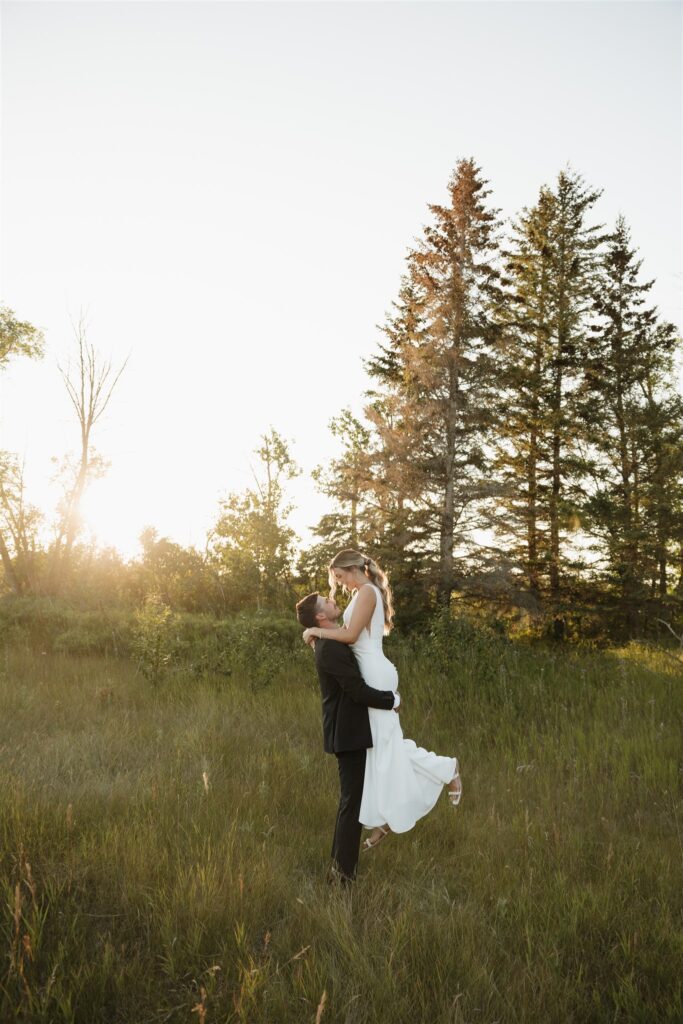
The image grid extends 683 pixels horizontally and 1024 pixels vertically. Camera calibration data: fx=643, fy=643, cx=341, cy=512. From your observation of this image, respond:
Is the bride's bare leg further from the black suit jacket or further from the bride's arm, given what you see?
the bride's arm

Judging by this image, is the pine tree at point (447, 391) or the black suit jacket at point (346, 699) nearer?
the black suit jacket at point (346, 699)

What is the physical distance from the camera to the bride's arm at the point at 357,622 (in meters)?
4.32

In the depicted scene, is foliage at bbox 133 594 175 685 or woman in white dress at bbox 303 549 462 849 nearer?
woman in white dress at bbox 303 549 462 849

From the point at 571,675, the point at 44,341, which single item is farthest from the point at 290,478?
the point at 571,675

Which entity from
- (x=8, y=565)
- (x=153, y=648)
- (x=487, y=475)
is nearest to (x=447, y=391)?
(x=487, y=475)

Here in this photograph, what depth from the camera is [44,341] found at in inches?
1050

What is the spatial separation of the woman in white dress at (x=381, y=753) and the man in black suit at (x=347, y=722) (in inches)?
3.5

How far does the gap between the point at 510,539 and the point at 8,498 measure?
61.3ft

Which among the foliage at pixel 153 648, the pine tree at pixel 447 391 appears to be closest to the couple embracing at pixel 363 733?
the foliage at pixel 153 648

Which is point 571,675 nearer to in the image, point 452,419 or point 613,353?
point 452,419

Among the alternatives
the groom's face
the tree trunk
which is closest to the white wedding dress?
the groom's face

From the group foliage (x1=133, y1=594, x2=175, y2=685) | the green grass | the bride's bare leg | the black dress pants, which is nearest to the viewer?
the green grass

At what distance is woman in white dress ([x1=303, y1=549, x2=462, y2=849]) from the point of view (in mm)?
4301

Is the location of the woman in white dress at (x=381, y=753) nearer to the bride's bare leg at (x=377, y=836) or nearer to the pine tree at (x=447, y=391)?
the bride's bare leg at (x=377, y=836)
